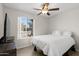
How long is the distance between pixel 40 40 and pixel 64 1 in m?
0.72

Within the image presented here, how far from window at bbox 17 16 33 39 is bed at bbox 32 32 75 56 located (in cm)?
13

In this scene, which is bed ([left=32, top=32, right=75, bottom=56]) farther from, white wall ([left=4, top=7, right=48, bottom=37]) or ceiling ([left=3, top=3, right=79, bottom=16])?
ceiling ([left=3, top=3, right=79, bottom=16])

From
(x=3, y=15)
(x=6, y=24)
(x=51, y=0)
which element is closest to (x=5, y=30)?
(x=6, y=24)

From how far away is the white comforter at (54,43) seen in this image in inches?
53.0

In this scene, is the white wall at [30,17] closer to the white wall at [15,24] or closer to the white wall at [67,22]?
the white wall at [15,24]

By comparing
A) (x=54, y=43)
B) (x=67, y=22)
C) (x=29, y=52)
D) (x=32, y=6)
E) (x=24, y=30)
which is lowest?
(x=29, y=52)

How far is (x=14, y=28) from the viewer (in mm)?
1314

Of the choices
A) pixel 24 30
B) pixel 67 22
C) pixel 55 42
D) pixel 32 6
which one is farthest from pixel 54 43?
pixel 32 6

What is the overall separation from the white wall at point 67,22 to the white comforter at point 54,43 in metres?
0.12

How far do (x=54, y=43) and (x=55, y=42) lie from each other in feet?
0.08

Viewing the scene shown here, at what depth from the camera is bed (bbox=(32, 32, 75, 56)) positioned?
135 cm

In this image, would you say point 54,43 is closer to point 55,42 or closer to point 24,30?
point 55,42

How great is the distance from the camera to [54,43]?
1.38 meters

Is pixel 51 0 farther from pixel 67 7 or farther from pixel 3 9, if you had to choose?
pixel 3 9
